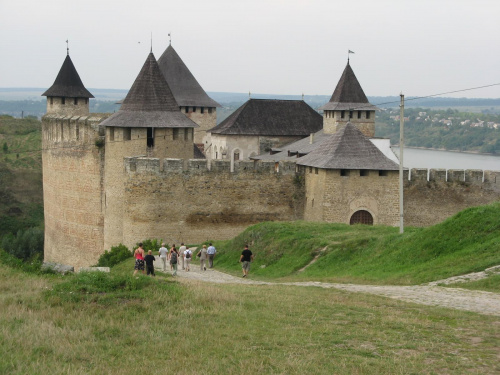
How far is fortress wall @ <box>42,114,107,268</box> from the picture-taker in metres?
25.1

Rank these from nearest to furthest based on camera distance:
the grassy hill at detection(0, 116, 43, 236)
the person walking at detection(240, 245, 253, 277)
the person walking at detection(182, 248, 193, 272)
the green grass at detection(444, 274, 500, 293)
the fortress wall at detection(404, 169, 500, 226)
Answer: the green grass at detection(444, 274, 500, 293) < the person walking at detection(240, 245, 253, 277) < the person walking at detection(182, 248, 193, 272) < the fortress wall at detection(404, 169, 500, 226) < the grassy hill at detection(0, 116, 43, 236)

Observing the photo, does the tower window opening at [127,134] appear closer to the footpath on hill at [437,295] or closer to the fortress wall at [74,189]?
the fortress wall at [74,189]

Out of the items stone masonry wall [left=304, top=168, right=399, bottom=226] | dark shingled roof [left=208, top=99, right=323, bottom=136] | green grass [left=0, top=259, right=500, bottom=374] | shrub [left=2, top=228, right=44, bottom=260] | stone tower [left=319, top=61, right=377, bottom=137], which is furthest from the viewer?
shrub [left=2, top=228, right=44, bottom=260]

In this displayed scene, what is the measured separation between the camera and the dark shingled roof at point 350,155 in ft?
67.8

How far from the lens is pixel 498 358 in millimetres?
7039

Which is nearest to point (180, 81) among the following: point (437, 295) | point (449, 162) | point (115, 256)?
point (115, 256)

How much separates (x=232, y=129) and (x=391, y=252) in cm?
1940

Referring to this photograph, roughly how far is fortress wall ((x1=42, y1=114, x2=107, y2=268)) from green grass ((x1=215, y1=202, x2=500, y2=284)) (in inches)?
304

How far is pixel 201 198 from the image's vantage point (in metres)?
22.1

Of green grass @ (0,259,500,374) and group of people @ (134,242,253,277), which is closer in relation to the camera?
green grass @ (0,259,500,374)

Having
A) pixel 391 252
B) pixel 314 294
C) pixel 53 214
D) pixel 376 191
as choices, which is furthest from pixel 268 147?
pixel 314 294

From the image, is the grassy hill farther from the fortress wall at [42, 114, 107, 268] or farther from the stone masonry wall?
the stone masonry wall

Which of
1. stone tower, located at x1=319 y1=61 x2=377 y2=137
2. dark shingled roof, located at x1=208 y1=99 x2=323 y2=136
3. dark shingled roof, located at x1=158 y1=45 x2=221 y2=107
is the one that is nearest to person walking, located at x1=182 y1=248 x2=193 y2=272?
stone tower, located at x1=319 y1=61 x2=377 y2=137

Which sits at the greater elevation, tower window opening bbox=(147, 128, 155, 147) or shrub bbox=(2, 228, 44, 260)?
tower window opening bbox=(147, 128, 155, 147)
